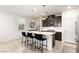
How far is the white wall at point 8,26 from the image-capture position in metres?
2.77

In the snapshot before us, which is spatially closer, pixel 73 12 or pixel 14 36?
pixel 14 36

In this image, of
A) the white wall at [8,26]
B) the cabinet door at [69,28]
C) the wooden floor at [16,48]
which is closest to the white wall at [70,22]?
the cabinet door at [69,28]

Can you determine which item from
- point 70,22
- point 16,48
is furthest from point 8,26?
point 70,22

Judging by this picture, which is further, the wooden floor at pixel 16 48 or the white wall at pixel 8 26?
the wooden floor at pixel 16 48

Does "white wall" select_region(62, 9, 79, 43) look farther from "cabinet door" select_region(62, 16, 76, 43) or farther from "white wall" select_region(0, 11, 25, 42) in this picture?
"white wall" select_region(0, 11, 25, 42)

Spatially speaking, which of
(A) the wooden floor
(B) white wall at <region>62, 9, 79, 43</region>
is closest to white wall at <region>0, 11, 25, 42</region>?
(A) the wooden floor

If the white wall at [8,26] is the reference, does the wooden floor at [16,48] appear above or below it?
below

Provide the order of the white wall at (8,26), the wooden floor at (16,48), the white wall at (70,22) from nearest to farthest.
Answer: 1. the white wall at (8,26)
2. the wooden floor at (16,48)
3. the white wall at (70,22)

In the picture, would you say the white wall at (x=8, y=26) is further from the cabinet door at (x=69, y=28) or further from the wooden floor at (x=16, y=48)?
the cabinet door at (x=69, y=28)

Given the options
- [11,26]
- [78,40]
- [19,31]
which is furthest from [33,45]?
[78,40]

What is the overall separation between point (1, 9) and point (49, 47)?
2827 mm

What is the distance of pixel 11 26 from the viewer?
3.00 m

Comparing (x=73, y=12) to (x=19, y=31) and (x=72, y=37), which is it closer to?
(x=72, y=37)

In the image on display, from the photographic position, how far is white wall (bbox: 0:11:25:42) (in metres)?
2.77
